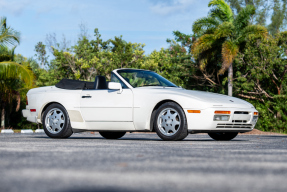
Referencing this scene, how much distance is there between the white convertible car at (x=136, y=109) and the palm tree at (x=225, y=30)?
62.2 feet

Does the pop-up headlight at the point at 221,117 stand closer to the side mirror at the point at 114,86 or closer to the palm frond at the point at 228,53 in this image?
the side mirror at the point at 114,86

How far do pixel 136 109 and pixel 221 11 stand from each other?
21722 millimetres

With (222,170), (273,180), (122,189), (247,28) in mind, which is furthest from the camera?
(247,28)

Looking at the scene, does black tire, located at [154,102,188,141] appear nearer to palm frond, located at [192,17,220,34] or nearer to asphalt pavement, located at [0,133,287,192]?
asphalt pavement, located at [0,133,287,192]

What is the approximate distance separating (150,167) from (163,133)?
173 inches

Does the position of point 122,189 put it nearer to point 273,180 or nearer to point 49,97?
point 273,180

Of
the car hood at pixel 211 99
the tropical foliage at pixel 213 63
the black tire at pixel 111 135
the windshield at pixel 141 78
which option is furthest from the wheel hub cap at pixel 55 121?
the tropical foliage at pixel 213 63

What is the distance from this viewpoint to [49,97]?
10266 millimetres

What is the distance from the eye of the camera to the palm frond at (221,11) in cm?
2906

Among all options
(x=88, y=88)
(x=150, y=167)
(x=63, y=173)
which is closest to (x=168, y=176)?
(x=150, y=167)

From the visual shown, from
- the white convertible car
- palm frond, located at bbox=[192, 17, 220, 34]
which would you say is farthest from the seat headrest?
palm frond, located at bbox=[192, 17, 220, 34]

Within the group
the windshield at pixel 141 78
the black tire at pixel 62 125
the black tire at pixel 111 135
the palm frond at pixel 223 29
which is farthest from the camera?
the palm frond at pixel 223 29

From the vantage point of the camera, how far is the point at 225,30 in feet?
93.1

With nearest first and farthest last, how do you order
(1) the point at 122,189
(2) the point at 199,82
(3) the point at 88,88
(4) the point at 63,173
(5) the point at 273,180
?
(1) the point at 122,189 → (5) the point at 273,180 → (4) the point at 63,173 → (3) the point at 88,88 → (2) the point at 199,82
